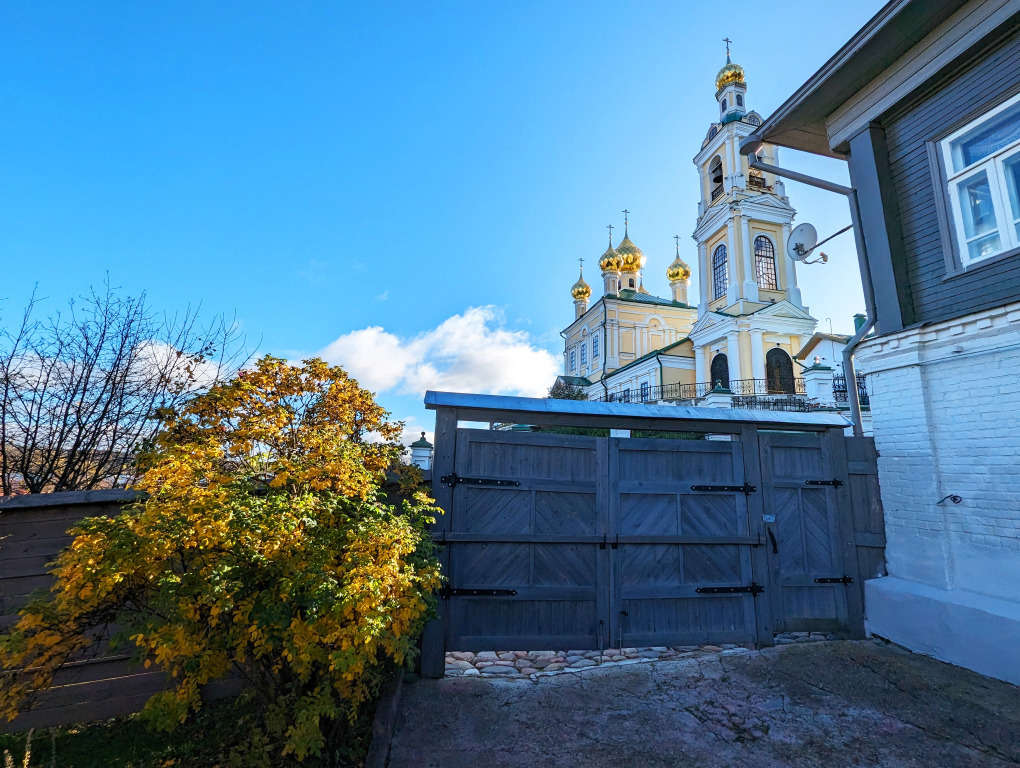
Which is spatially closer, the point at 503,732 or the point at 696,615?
the point at 503,732

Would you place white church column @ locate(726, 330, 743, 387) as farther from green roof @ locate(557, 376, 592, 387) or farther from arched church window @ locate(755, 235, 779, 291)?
green roof @ locate(557, 376, 592, 387)

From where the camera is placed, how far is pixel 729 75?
31250 millimetres

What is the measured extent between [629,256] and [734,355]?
2183cm

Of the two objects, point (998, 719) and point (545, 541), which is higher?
point (545, 541)

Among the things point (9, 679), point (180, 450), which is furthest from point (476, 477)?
point (9, 679)

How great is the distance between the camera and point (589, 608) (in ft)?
16.1

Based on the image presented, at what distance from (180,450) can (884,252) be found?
741 centimetres

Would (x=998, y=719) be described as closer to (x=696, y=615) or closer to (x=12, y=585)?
(x=696, y=615)

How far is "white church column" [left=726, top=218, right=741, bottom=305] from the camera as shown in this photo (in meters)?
27.5

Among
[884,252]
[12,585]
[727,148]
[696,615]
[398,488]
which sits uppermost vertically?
[727,148]

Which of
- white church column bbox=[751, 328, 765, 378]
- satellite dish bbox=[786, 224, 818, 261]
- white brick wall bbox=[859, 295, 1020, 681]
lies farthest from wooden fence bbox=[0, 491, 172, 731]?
white church column bbox=[751, 328, 765, 378]

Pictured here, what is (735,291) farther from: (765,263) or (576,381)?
(576,381)

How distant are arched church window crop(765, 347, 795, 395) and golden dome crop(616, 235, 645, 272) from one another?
2167 centimetres

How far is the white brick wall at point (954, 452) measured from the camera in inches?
185
